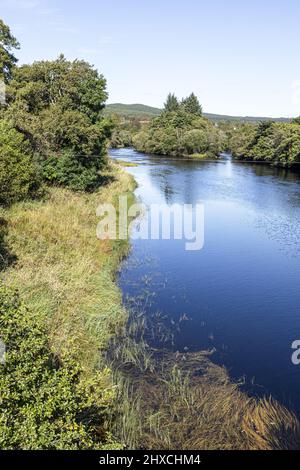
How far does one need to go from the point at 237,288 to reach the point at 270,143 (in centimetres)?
7072

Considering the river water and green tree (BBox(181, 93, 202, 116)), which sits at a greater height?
green tree (BBox(181, 93, 202, 116))

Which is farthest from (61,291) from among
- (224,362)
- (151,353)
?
(224,362)

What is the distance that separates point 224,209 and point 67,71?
19.7 m

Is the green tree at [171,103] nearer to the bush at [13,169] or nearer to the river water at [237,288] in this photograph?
the river water at [237,288]

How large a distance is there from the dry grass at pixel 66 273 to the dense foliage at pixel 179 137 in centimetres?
7648

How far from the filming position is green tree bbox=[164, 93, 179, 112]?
135 metres

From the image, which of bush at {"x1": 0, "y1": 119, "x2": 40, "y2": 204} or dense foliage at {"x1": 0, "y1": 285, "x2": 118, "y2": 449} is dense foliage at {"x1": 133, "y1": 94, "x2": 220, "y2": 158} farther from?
dense foliage at {"x1": 0, "y1": 285, "x2": 118, "y2": 449}

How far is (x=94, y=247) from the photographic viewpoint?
23.6 metres

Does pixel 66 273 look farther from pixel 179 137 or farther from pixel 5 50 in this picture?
pixel 179 137

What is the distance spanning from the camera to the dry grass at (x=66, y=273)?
15.3 metres

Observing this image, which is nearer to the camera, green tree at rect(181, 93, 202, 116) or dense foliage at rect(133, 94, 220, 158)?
dense foliage at rect(133, 94, 220, 158)

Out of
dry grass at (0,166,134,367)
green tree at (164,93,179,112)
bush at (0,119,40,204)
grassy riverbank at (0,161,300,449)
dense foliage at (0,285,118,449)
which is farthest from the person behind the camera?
green tree at (164,93,179,112)

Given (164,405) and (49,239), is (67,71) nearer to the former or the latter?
(49,239)

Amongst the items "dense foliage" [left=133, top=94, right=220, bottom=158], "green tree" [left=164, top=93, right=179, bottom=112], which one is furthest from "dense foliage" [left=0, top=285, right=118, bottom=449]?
"green tree" [left=164, top=93, right=179, bottom=112]
